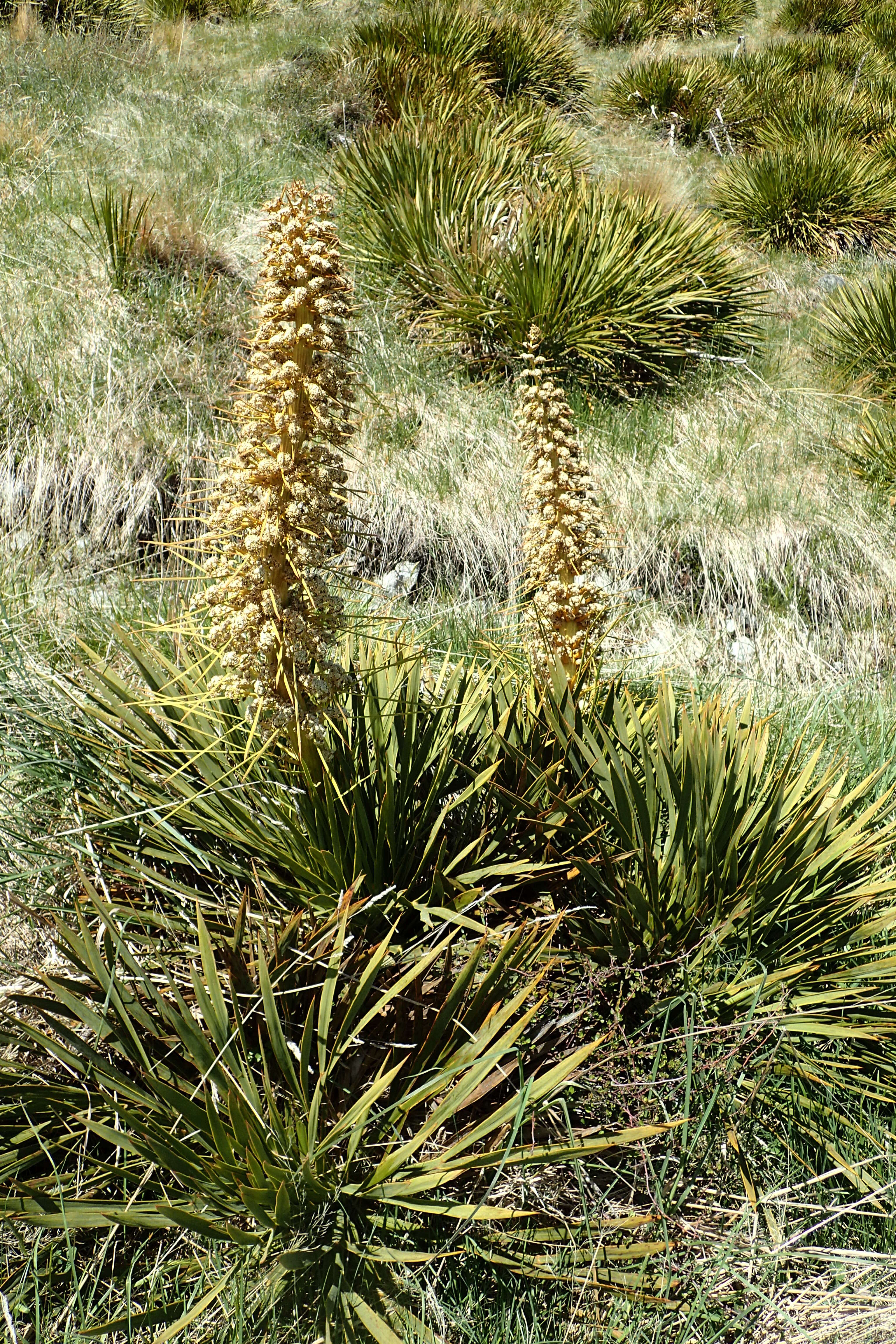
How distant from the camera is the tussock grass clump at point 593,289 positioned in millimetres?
4688

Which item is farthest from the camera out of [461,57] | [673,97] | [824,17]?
[824,17]

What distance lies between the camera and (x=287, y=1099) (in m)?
1.60

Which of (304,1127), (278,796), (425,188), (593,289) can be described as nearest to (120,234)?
(425,188)

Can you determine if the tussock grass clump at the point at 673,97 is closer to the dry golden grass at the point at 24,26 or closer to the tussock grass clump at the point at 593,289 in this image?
the tussock grass clump at the point at 593,289

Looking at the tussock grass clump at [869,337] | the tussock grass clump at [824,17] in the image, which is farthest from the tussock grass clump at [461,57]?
the tussock grass clump at [824,17]

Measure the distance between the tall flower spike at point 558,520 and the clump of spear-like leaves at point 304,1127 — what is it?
0.82 metres

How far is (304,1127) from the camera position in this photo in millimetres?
1425

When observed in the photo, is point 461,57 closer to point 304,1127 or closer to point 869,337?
point 869,337

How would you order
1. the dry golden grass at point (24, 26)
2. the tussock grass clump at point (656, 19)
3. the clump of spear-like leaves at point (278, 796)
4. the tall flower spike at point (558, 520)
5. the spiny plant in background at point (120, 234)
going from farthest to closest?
1. the tussock grass clump at point (656, 19)
2. the dry golden grass at point (24, 26)
3. the spiny plant in background at point (120, 234)
4. the tall flower spike at point (558, 520)
5. the clump of spear-like leaves at point (278, 796)

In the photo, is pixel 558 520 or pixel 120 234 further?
pixel 120 234

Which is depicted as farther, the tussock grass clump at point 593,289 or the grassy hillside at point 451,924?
the tussock grass clump at point 593,289

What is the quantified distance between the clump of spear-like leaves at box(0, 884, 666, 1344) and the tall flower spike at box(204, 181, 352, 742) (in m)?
0.42

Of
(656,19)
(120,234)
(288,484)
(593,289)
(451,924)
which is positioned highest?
(656,19)

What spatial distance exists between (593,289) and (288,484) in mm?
3915
